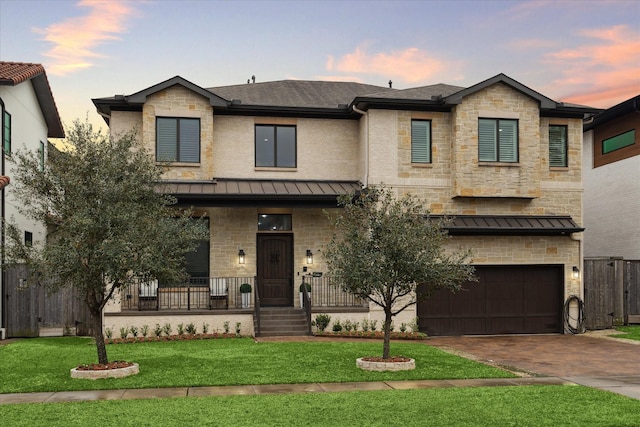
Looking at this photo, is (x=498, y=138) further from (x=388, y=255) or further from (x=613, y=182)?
(x=388, y=255)

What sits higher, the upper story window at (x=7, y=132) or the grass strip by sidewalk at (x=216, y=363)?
the upper story window at (x=7, y=132)

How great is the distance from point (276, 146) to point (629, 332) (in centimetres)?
1334

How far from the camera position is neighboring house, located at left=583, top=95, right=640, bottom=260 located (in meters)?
24.7

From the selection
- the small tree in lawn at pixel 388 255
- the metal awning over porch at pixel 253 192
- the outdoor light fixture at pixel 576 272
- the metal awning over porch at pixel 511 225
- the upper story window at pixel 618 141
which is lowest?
the outdoor light fixture at pixel 576 272

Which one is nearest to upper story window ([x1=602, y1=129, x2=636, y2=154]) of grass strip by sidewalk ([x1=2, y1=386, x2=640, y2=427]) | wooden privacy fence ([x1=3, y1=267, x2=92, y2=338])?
grass strip by sidewalk ([x1=2, y1=386, x2=640, y2=427])

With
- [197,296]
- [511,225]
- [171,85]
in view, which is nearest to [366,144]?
[511,225]

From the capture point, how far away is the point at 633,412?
9.84 meters

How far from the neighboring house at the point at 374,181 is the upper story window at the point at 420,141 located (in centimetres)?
4

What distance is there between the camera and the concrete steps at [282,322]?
19391 millimetres

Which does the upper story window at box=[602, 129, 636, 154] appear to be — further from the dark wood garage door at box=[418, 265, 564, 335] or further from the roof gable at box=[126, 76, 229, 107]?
the roof gable at box=[126, 76, 229, 107]

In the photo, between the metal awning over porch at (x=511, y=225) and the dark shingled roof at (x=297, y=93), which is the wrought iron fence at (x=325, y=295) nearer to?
the metal awning over porch at (x=511, y=225)

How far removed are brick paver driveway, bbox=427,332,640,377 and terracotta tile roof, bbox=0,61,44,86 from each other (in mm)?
14997

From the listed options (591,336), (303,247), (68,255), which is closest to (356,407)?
(68,255)

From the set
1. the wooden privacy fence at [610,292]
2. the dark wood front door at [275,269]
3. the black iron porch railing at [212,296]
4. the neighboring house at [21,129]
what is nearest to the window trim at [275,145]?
the dark wood front door at [275,269]
